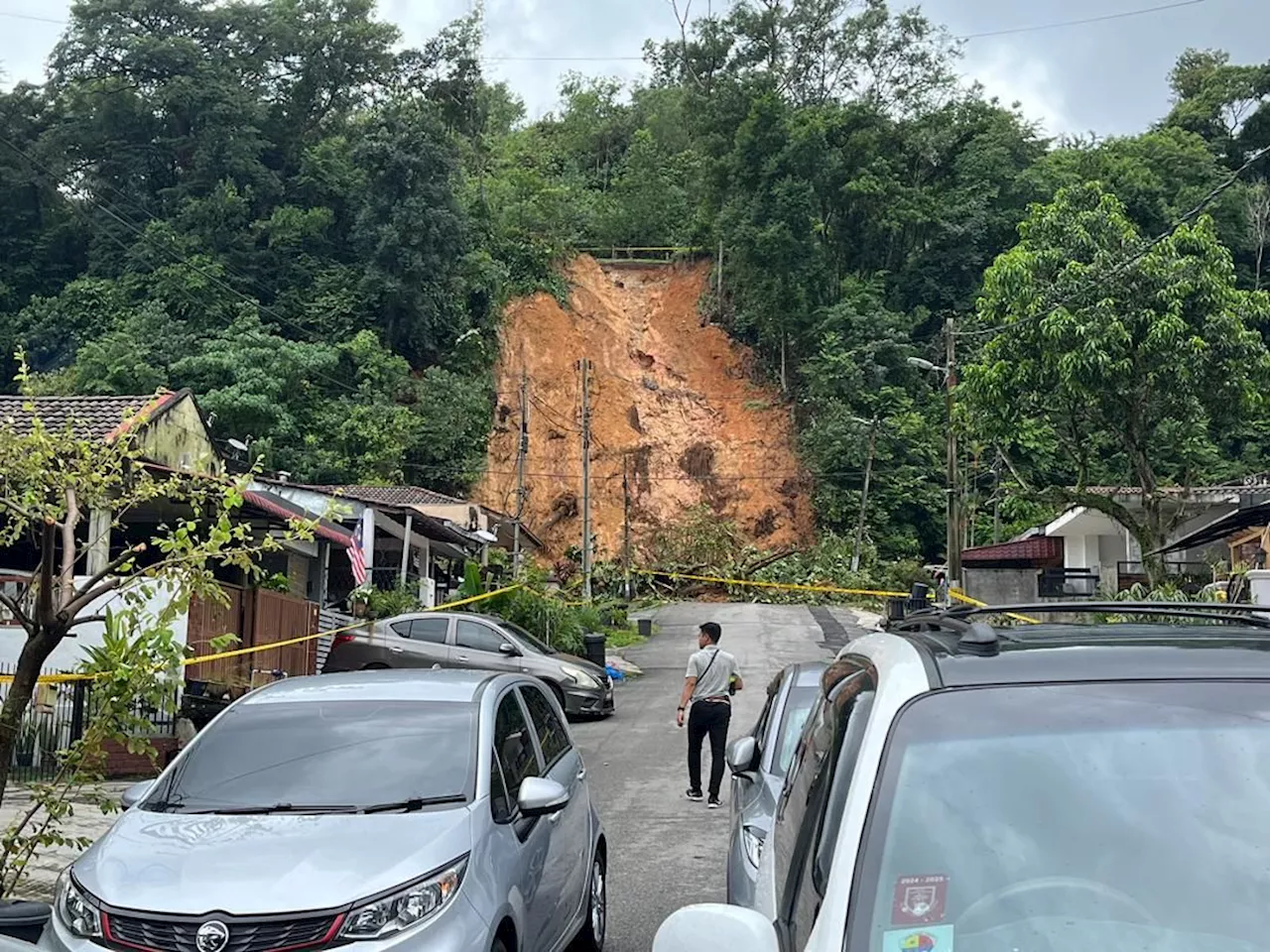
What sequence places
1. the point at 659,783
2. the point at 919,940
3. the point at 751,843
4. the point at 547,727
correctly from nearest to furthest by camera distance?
1. the point at 919,940
2. the point at 751,843
3. the point at 547,727
4. the point at 659,783

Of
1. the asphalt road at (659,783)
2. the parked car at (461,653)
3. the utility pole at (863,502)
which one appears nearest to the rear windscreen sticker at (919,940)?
the asphalt road at (659,783)

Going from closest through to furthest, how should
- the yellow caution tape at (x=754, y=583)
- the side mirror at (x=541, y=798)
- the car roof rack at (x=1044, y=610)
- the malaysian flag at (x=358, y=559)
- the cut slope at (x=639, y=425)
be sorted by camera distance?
the car roof rack at (x=1044, y=610) < the side mirror at (x=541, y=798) < the malaysian flag at (x=358, y=559) < the yellow caution tape at (x=754, y=583) < the cut slope at (x=639, y=425)

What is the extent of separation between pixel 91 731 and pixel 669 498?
159 ft

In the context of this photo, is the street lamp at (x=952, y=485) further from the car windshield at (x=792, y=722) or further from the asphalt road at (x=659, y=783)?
the car windshield at (x=792, y=722)

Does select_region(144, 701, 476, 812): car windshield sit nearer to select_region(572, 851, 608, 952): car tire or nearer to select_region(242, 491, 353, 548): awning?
select_region(572, 851, 608, 952): car tire

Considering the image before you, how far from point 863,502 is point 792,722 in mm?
42031

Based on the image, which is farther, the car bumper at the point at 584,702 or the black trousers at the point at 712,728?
the car bumper at the point at 584,702

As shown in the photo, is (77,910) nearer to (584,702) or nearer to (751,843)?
(751,843)

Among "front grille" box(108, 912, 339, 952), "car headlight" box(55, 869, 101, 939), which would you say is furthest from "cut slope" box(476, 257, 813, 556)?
"front grille" box(108, 912, 339, 952)

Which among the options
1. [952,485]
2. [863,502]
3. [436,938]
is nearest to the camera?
[436,938]

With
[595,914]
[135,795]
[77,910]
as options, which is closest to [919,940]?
[77,910]

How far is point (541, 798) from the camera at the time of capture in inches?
211

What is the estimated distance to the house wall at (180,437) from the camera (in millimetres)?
24062

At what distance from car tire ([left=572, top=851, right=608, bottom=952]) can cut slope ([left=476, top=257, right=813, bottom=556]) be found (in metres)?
42.4
